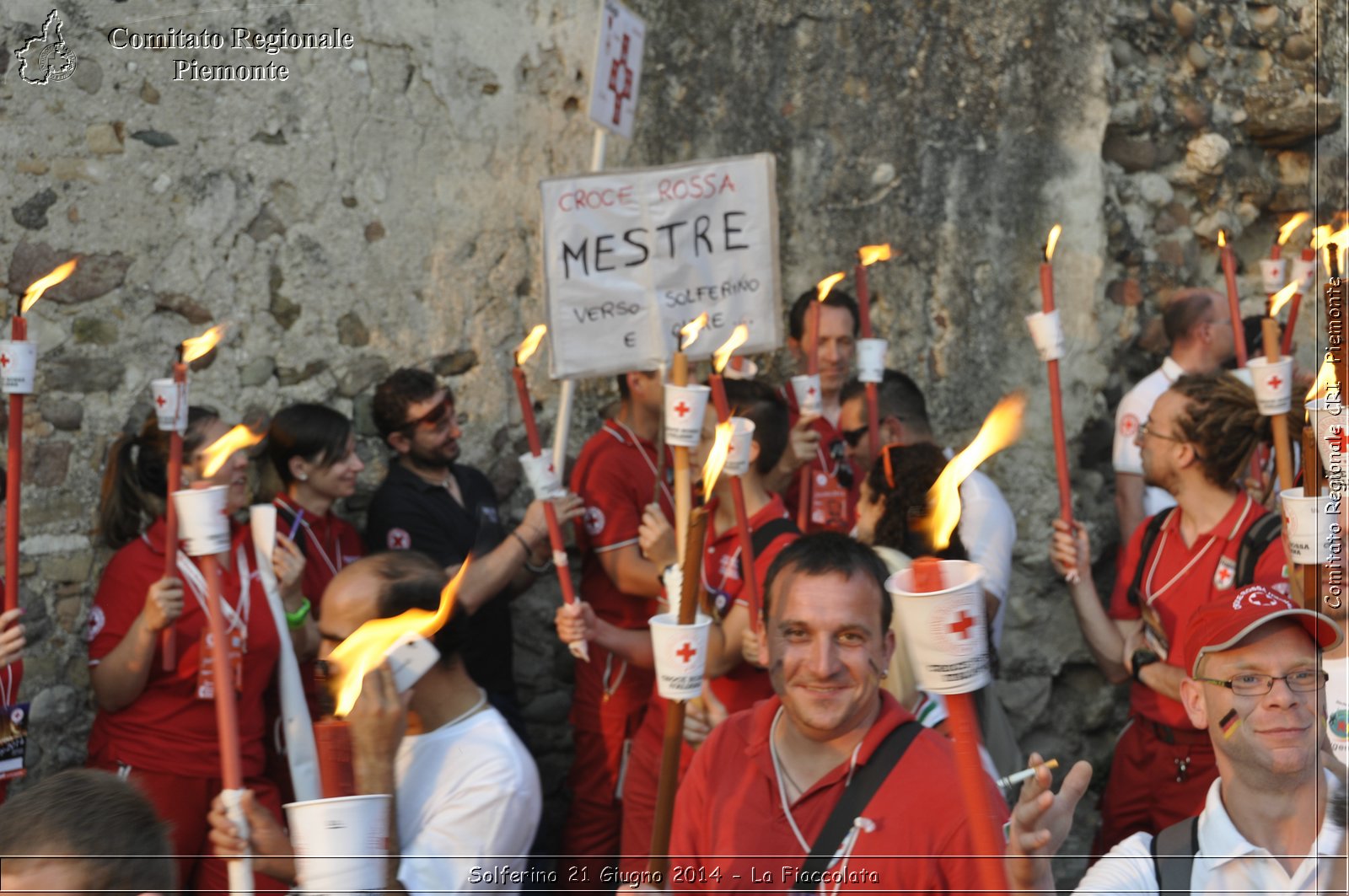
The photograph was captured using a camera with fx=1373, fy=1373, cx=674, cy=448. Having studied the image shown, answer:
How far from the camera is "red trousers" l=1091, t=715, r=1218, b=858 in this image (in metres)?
3.90

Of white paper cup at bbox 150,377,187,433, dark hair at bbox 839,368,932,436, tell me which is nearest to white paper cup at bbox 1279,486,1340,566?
Result: dark hair at bbox 839,368,932,436

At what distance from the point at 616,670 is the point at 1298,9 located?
408cm

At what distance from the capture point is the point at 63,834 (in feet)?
6.73

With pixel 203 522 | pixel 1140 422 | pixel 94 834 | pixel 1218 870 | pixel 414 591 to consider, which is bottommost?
pixel 1218 870

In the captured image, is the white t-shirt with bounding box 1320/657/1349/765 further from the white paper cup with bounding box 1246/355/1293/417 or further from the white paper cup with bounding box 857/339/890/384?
the white paper cup with bounding box 857/339/890/384

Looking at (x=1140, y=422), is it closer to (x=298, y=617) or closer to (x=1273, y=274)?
(x=1273, y=274)

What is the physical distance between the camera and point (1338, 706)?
99.8 inches

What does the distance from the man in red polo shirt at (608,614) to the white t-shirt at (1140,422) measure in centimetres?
177

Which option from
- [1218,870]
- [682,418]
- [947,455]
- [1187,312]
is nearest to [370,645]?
[682,418]

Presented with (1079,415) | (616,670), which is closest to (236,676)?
(616,670)

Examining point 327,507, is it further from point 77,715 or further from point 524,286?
point 524,286

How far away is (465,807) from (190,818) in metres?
1.45

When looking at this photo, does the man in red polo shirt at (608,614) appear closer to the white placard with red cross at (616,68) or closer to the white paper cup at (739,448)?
the white placard with red cross at (616,68)

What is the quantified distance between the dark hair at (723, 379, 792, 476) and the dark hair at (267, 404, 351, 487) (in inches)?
51.9
